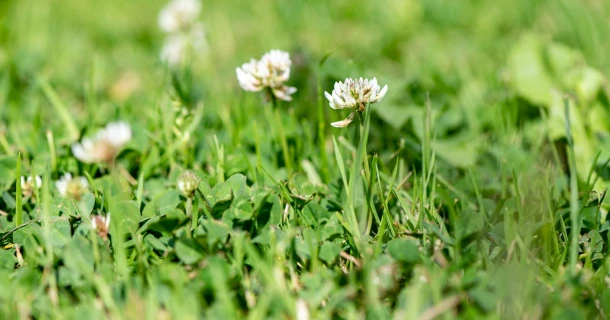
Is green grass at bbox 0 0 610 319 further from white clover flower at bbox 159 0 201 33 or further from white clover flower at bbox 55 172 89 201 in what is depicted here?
white clover flower at bbox 159 0 201 33

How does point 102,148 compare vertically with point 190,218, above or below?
above

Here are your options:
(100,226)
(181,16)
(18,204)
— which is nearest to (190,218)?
(100,226)

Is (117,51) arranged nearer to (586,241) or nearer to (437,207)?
(437,207)

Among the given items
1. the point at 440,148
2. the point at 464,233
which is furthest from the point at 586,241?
the point at 440,148

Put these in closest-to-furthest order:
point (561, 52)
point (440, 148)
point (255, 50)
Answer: point (440, 148), point (561, 52), point (255, 50)

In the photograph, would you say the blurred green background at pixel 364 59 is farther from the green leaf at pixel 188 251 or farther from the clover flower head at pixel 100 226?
the green leaf at pixel 188 251

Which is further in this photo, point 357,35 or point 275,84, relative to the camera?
point 357,35

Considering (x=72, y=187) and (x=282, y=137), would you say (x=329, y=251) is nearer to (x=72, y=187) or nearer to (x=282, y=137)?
(x=282, y=137)
